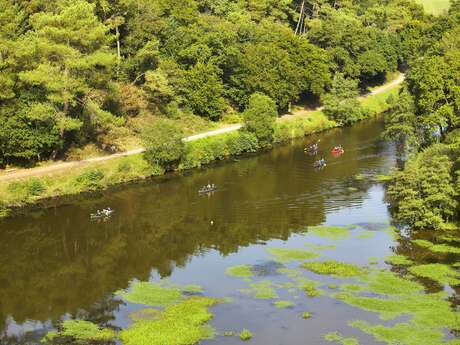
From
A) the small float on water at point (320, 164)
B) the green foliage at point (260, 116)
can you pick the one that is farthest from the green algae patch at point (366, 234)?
the green foliage at point (260, 116)

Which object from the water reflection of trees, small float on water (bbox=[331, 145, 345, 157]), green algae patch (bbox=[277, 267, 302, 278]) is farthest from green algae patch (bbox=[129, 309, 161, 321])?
small float on water (bbox=[331, 145, 345, 157])

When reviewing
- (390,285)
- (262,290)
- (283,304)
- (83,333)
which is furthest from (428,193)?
(83,333)

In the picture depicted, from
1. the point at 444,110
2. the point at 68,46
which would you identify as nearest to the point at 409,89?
the point at 444,110

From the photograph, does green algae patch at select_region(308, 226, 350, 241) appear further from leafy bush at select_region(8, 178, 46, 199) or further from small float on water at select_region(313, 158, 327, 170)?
leafy bush at select_region(8, 178, 46, 199)

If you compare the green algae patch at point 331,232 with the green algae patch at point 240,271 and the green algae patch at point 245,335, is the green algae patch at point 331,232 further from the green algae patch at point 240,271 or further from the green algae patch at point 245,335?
the green algae patch at point 245,335

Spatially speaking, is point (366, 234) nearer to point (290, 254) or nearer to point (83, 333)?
point (290, 254)

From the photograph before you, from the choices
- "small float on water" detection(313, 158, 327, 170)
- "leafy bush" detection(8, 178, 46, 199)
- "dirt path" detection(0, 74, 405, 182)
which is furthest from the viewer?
"small float on water" detection(313, 158, 327, 170)
